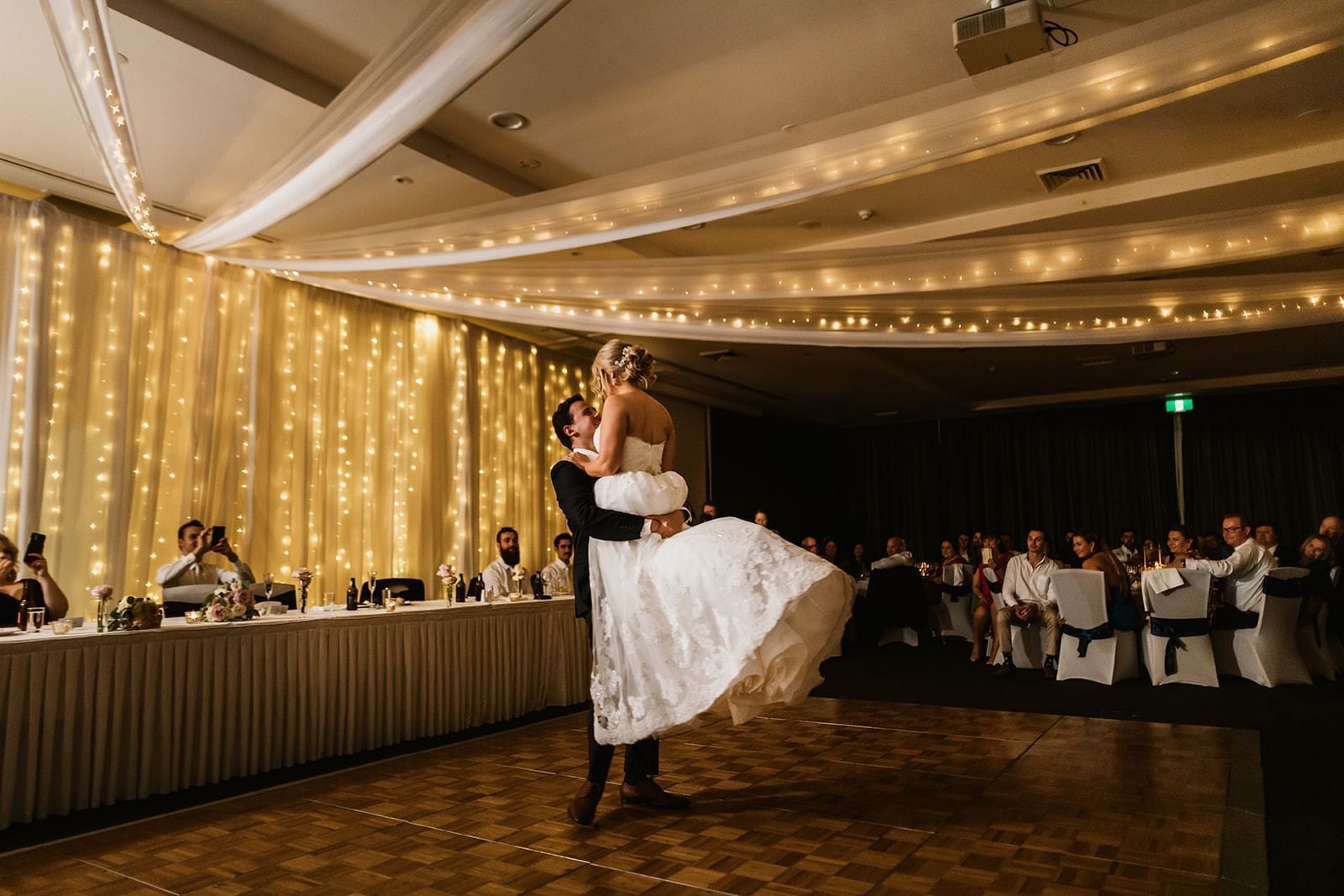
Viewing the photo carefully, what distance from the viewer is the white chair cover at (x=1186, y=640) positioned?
6.04 metres

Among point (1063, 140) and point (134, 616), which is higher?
point (1063, 140)

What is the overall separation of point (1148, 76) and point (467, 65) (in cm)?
216

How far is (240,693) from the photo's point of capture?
12.6ft

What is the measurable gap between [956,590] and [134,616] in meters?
7.95

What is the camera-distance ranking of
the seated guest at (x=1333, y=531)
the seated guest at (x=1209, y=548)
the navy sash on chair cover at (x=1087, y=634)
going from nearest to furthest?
the navy sash on chair cover at (x=1087, y=634)
the seated guest at (x=1333, y=531)
the seated guest at (x=1209, y=548)

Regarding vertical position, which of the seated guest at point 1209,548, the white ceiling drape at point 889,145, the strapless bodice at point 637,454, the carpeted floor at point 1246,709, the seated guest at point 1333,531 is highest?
the white ceiling drape at point 889,145

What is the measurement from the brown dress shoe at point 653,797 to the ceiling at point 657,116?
2.47 metres

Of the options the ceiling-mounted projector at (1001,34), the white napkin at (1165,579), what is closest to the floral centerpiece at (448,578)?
the ceiling-mounted projector at (1001,34)

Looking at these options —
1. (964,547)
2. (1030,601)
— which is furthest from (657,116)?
(964,547)

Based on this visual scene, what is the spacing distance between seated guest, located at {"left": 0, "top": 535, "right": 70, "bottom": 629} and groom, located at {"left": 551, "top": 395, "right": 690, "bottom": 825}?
2440 millimetres

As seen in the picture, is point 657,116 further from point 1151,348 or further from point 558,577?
point 1151,348

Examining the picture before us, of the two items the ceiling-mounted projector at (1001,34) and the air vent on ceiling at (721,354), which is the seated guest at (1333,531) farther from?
the ceiling-mounted projector at (1001,34)

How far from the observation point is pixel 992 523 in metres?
13.9

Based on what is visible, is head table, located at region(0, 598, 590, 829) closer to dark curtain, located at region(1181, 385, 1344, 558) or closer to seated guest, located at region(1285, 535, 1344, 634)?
seated guest, located at region(1285, 535, 1344, 634)
